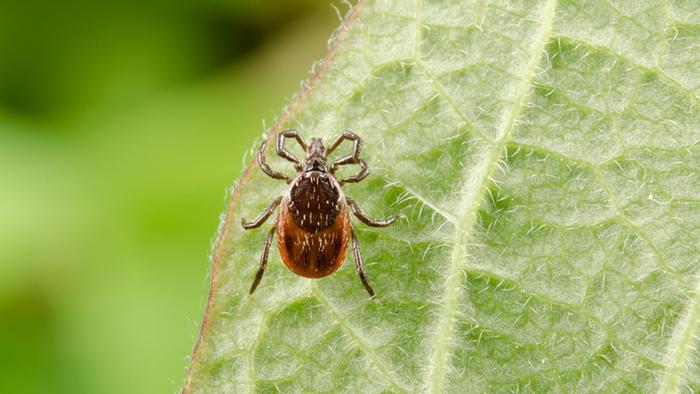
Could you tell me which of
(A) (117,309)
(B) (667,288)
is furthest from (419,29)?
(A) (117,309)

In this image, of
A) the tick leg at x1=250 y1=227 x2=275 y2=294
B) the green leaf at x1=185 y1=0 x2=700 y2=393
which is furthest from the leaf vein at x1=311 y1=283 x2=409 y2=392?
the tick leg at x1=250 y1=227 x2=275 y2=294

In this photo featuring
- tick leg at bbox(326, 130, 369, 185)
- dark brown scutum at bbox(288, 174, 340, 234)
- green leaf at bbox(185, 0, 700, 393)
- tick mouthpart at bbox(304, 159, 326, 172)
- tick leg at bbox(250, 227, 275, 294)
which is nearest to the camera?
green leaf at bbox(185, 0, 700, 393)

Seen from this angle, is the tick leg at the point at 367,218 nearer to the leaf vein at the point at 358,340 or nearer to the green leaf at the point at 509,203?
the green leaf at the point at 509,203

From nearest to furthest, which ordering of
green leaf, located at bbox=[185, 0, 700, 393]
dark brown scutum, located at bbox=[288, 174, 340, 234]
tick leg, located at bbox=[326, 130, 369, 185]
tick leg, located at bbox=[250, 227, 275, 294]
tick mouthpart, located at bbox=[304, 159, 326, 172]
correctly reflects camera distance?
green leaf, located at bbox=[185, 0, 700, 393]
tick leg, located at bbox=[250, 227, 275, 294]
tick leg, located at bbox=[326, 130, 369, 185]
tick mouthpart, located at bbox=[304, 159, 326, 172]
dark brown scutum, located at bbox=[288, 174, 340, 234]

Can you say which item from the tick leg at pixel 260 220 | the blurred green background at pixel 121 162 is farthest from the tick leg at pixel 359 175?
the blurred green background at pixel 121 162

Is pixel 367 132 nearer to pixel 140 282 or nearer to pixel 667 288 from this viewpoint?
pixel 667 288

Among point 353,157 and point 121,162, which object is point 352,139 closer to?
point 353,157

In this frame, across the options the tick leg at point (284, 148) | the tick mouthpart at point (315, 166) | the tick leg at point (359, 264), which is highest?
the tick leg at point (284, 148)

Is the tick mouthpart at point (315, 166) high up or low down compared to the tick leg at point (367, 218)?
up

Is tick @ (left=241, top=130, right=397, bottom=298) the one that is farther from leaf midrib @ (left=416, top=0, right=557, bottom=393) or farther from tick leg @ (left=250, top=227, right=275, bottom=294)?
leaf midrib @ (left=416, top=0, right=557, bottom=393)
